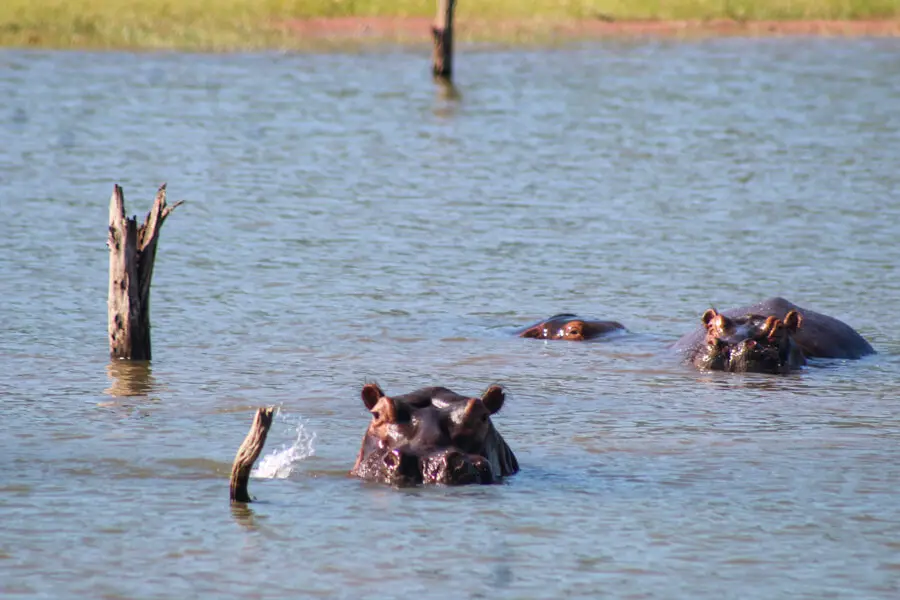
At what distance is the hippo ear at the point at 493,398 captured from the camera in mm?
9461

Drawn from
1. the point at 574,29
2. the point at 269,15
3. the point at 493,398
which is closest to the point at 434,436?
the point at 493,398

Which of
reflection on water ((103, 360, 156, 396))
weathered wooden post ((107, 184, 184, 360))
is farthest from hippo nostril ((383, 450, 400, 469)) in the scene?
weathered wooden post ((107, 184, 184, 360))

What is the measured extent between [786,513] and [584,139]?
1885 centimetres

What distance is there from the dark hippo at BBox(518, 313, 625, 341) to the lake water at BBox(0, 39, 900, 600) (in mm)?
236

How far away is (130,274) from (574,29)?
94.1ft

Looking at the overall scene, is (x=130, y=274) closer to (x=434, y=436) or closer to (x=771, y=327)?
(x=771, y=327)

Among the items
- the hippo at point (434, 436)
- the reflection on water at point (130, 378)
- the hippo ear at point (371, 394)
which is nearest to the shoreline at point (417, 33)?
the reflection on water at point (130, 378)

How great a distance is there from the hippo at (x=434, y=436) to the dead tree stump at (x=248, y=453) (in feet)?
1.98

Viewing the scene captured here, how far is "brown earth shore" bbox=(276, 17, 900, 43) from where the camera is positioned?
134ft

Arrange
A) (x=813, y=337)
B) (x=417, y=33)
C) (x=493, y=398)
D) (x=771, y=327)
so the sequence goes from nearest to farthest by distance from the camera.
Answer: (x=493, y=398), (x=771, y=327), (x=813, y=337), (x=417, y=33)

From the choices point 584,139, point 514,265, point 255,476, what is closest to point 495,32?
point 584,139

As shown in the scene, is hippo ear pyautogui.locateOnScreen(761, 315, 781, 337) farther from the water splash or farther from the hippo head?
the water splash

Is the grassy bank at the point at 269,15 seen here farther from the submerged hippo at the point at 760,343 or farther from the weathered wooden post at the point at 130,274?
the submerged hippo at the point at 760,343

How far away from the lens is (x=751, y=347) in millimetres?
13992
